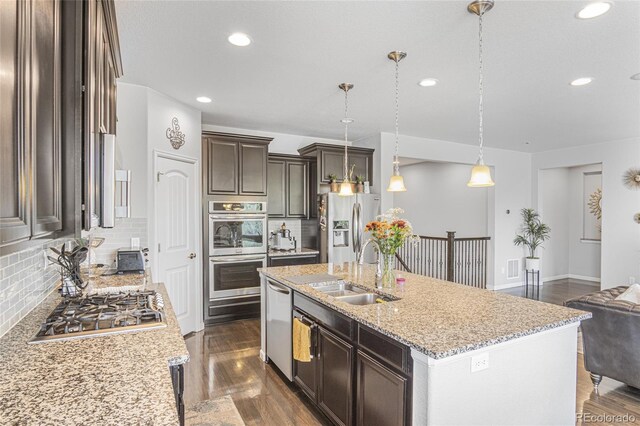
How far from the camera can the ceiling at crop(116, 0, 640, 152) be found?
2.24 meters

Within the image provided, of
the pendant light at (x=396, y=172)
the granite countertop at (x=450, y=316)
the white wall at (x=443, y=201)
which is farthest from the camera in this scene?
the white wall at (x=443, y=201)

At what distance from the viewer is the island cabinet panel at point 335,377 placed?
85.2 inches

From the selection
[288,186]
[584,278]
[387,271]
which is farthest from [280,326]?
[584,278]

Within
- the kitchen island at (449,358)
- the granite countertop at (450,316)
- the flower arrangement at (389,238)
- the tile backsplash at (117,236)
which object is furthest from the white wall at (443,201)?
the tile backsplash at (117,236)

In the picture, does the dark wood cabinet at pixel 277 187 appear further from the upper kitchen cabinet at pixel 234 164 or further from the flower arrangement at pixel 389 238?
the flower arrangement at pixel 389 238

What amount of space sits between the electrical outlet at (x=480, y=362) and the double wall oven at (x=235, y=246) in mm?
3624

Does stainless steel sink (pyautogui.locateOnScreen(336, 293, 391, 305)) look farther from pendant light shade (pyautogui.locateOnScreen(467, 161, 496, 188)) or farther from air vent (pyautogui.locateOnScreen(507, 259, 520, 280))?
air vent (pyautogui.locateOnScreen(507, 259, 520, 280))

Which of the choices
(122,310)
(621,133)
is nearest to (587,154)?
(621,133)

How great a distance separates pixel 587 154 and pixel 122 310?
7.87 meters

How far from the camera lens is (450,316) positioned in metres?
1.97

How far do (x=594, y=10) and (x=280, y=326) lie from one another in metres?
3.18

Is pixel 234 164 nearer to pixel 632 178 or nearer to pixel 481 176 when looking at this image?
pixel 481 176

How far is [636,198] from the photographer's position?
6.07m

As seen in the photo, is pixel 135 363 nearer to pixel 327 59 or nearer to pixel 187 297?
pixel 327 59
